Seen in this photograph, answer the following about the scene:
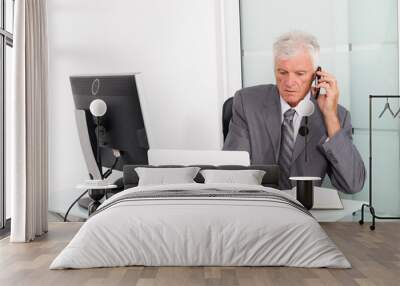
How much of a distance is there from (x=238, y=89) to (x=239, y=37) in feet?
1.80

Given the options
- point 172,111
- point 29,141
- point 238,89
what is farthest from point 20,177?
point 238,89

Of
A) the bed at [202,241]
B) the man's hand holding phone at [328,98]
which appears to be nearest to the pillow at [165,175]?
the man's hand holding phone at [328,98]

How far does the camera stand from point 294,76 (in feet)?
21.3

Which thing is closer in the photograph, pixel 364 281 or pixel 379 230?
pixel 364 281

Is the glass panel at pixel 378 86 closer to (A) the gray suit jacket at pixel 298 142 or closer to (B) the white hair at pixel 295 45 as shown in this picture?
(A) the gray suit jacket at pixel 298 142

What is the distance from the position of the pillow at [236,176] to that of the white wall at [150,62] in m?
0.63

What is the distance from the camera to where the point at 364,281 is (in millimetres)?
3717

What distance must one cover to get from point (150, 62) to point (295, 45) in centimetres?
157

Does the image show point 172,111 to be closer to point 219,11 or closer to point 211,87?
point 211,87

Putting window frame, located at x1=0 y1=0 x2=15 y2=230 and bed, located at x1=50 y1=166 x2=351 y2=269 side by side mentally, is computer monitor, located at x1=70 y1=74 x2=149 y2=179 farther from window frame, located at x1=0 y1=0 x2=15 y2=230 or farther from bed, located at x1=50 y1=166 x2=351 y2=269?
bed, located at x1=50 y1=166 x2=351 y2=269

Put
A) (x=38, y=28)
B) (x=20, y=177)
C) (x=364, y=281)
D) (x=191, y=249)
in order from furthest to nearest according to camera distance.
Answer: (x=38, y=28) → (x=20, y=177) → (x=191, y=249) → (x=364, y=281)

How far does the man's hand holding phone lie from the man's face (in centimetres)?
9

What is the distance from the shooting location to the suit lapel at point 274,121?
21.0 ft

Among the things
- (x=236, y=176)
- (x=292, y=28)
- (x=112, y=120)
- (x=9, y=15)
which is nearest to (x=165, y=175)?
(x=236, y=176)
